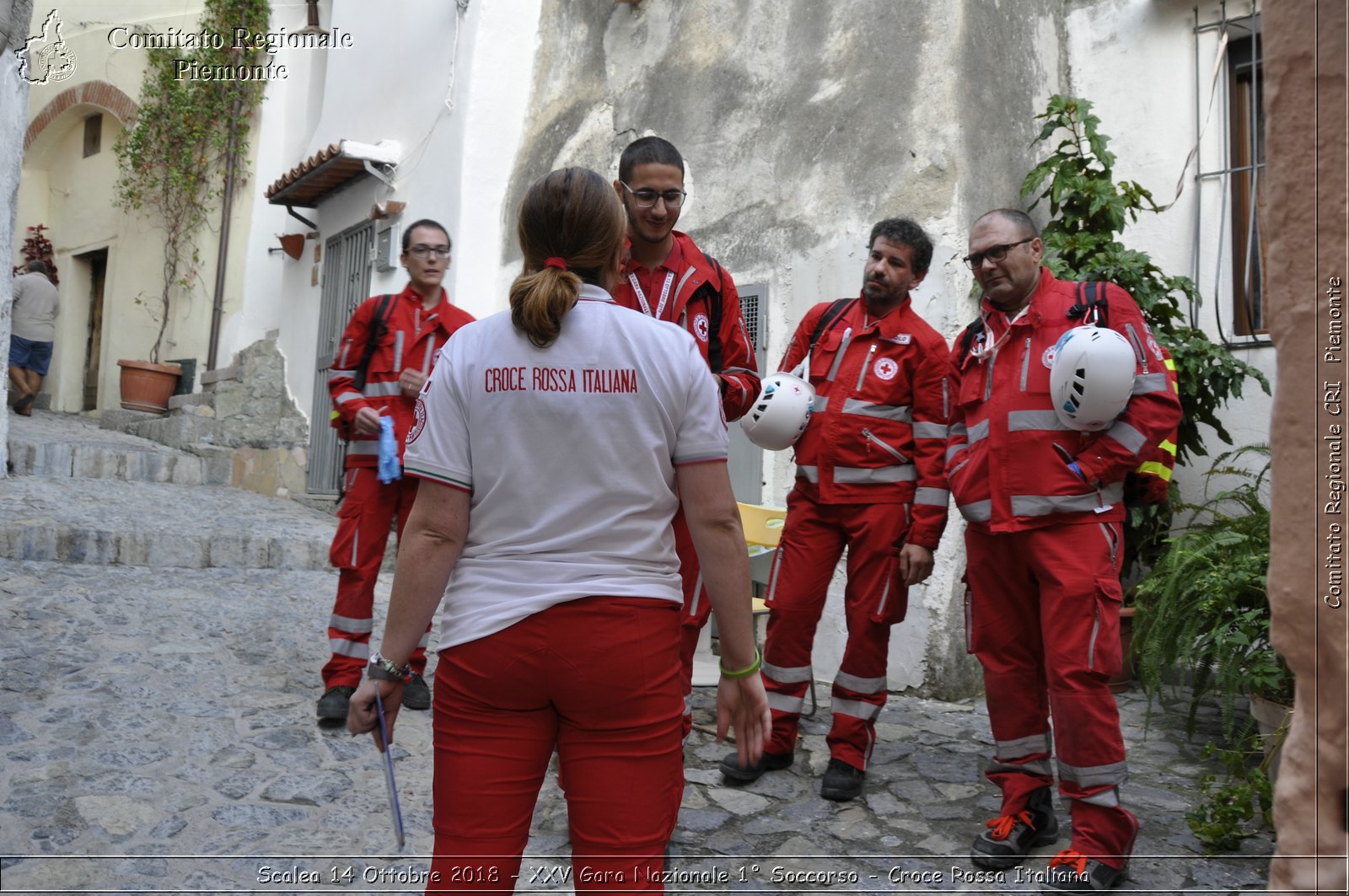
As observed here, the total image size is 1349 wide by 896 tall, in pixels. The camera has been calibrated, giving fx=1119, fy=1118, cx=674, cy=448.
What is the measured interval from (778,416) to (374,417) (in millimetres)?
1730

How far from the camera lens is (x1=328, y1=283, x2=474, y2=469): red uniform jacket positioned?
495cm

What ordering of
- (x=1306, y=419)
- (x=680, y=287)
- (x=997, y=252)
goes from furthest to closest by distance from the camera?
(x=997, y=252) < (x=680, y=287) < (x=1306, y=419)

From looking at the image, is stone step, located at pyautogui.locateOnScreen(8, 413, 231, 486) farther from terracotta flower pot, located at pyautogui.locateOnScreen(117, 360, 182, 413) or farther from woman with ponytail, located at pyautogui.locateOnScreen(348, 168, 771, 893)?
woman with ponytail, located at pyautogui.locateOnScreen(348, 168, 771, 893)

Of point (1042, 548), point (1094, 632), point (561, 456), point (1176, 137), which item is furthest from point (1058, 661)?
point (1176, 137)

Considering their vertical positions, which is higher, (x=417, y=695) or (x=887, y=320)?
(x=887, y=320)

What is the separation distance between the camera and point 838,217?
6844mm

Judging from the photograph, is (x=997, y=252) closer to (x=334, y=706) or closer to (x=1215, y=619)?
(x=1215, y=619)

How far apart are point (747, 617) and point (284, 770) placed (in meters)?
2.78

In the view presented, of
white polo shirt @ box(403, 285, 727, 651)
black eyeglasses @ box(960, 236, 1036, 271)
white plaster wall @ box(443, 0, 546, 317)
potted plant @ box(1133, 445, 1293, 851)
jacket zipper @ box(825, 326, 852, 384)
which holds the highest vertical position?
white plaster wall @ box(443, 0, 546, 317)

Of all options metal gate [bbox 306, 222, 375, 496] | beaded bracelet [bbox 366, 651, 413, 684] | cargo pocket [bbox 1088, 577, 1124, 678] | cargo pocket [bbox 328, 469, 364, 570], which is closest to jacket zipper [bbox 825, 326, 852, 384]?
cargo pocket [bbox 1088, 577, 1124, 678]

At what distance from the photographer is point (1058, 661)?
141 inches

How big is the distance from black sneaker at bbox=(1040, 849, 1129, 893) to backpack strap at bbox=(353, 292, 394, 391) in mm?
3414

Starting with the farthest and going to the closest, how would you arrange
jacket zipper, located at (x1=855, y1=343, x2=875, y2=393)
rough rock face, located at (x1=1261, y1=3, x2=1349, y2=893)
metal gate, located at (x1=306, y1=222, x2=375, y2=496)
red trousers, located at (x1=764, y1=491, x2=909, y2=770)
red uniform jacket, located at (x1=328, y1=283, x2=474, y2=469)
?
metal gate, located at (x1=306, y1=222, x2=375, y2=496) < red uniform jacket, located at (x1=328, y1=283, x2=474, y2=469) < jacket zipper, located at (x1=855, y1=343, x2=875, y2=393) < red trousers, located at (x1=764, y1=491, x2=909, y2=770) < rough rock face, located at (x1=1261, y1=3, x2=1349, y2=893)

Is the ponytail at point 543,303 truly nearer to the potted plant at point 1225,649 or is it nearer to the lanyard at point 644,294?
the lanyard at point 644,294
